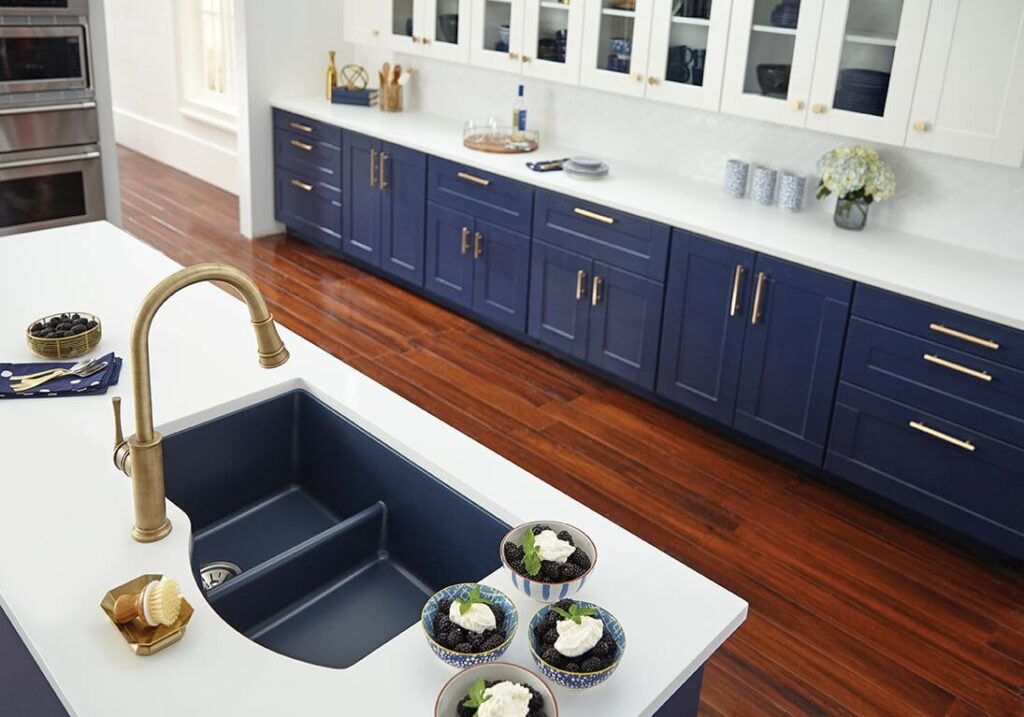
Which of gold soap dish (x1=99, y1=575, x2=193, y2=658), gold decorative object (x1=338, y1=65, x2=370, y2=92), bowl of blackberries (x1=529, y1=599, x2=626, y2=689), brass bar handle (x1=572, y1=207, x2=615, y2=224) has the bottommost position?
gold soap dish (x1=99, y1=575, x2=193, y2=658)

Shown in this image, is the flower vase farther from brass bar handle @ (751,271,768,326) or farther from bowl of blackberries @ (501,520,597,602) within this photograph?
bowl of blackberries @ (501,520,597,602)

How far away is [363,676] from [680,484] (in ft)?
7.76

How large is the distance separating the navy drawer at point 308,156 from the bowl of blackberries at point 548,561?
4.18m

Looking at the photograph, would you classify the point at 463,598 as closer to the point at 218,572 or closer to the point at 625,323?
the point at 218,572

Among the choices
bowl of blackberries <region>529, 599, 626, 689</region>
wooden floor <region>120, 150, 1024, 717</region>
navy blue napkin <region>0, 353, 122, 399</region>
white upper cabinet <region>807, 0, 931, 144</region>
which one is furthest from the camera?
white upper cabinet <region>807, 0, 931, 144</region>

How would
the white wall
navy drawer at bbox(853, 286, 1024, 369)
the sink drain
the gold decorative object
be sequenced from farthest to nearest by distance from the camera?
1. the white wall
2. the gold decorative object
3. navy drawer at bbox(853, 286, 1024, 369)
4. the sink drain

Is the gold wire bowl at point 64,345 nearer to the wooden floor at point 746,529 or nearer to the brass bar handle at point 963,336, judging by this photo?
the wooden floor at point 746,529

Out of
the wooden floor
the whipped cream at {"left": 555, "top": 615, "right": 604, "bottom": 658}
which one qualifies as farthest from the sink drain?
the wooden floor

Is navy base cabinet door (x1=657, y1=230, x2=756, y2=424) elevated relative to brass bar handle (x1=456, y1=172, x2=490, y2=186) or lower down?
lower down

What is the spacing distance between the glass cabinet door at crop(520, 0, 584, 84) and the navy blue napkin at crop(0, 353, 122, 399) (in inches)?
112

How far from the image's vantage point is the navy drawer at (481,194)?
4.55m

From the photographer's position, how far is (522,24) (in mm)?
4668

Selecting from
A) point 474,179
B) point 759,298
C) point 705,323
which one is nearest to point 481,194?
point 474,179

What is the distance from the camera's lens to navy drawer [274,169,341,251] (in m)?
5.68
